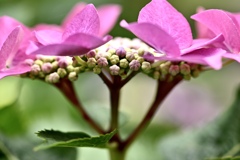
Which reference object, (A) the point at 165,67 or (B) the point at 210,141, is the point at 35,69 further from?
(B) the point at 210,141

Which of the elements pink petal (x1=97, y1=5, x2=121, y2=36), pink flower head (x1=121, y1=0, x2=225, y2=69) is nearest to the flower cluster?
pink flower head (x1=121, y1=0, x2=225, y2=69)

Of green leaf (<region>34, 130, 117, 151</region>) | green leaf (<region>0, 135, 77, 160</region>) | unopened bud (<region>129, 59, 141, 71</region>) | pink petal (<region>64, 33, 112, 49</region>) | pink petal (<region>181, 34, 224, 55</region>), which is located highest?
pink petal (<region>64, 33, 112, 49</region>)

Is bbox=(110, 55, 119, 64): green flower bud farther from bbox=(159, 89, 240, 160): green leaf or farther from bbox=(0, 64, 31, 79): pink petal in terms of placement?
bbox=(159, 89, 240, 160): green leaf

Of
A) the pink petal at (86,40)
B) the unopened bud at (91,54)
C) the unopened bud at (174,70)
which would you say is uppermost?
the pink petal at (86,40)

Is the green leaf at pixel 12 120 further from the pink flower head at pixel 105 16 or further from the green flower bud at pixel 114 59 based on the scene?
the green flower bud at pixel 114 59

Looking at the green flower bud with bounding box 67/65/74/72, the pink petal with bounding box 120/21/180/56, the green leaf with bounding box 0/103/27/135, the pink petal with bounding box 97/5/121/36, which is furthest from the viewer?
the green leaf with bounding box 0/103/27/135

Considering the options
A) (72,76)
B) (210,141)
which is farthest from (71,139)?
(210,141)

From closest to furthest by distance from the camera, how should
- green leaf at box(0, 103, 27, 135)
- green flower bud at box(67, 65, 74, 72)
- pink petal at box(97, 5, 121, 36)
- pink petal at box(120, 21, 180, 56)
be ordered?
pink petal at box(120, 21, 180, 56)
green flower bud at box(67, 65, 74, 72)
pink petal at box(97, 5, 121, 36)
green leaf at box(0, 103, 27, 135)

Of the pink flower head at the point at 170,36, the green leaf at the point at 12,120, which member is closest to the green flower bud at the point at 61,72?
the pink flower head at the point at 170,36
